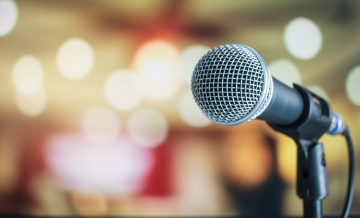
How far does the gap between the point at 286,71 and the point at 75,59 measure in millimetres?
952

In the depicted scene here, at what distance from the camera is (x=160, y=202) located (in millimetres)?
1353

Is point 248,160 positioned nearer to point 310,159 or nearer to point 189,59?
point 189,59

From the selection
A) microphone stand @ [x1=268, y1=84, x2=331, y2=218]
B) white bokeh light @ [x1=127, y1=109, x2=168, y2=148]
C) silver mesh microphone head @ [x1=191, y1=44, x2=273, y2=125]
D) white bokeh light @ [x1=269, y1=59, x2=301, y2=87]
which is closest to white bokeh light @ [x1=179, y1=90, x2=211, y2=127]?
white bokeh light @ [x1=127, y1=109, x2=168, y2=148]

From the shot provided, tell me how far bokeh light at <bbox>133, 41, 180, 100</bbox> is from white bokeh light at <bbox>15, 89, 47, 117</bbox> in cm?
46

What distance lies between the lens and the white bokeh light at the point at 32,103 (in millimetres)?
1383

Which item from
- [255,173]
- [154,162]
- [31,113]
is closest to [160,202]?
[154,162]

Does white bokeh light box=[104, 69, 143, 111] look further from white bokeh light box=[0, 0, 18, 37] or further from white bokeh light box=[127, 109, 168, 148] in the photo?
white bokeh light box=[0, 0, 18, 37]

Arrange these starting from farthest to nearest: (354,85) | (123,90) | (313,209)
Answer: (123,90) → (354,85) → (313,209)

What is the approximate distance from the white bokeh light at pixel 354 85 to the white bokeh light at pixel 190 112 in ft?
2.01

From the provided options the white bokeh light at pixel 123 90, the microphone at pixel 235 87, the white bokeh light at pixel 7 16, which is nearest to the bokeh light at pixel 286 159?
the white bokeh light at pixel 123 90

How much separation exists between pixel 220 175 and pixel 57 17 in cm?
105

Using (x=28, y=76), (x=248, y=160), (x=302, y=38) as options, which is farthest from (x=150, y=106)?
(x=302, y=38)

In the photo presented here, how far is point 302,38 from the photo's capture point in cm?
129

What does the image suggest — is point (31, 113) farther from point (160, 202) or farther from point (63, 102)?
point (160, 202)
